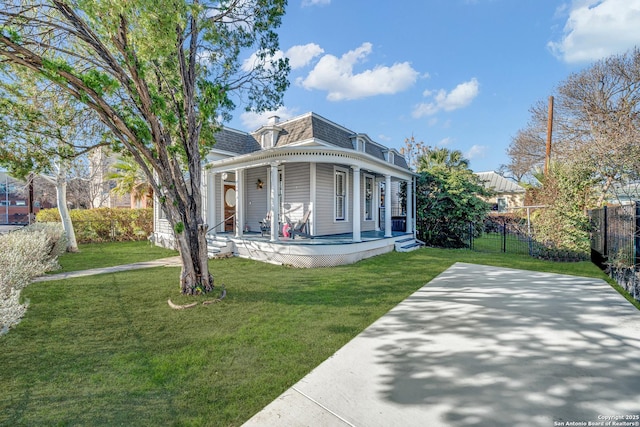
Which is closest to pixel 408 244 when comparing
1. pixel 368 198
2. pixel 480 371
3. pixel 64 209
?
pixel 368 198

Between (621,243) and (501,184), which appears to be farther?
(501,184)

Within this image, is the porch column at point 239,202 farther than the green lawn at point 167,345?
Yes

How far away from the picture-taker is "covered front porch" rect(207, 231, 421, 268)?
27.2 feet

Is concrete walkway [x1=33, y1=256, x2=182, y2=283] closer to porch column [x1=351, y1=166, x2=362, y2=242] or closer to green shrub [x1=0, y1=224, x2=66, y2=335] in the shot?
green shrub [x1=0, y1=224, x2=66, y2=335]

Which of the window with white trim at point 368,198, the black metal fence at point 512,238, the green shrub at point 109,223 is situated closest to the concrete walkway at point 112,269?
the green shrub at point 109,223

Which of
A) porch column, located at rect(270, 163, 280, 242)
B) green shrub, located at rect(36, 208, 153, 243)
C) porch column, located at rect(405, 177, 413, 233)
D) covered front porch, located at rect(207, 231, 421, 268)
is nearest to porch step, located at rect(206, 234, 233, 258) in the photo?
covered front porch, located at rect(207, 231, 421, 268)

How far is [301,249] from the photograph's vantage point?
8.27 metres

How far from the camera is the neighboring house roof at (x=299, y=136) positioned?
431 inches

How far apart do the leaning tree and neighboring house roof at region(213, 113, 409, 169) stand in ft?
12.4

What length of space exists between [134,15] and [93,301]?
193 inches

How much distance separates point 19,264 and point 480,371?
25.5ft

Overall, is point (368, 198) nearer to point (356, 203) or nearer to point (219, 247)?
point (356, 203)

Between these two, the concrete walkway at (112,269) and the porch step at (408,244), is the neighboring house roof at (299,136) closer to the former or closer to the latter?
the porch step at (408,244)

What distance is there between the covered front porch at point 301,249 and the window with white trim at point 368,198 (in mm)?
2901
